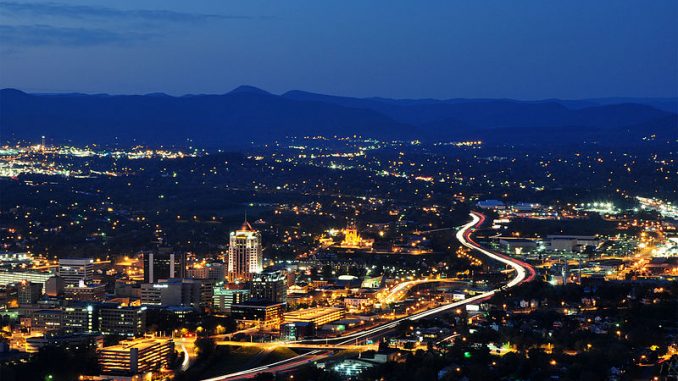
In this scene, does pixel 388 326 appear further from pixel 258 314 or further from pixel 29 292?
pixel 29 292

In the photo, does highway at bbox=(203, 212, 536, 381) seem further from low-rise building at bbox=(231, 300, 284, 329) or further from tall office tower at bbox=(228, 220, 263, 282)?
tall office tower at bbox=(228, 220, 263, 282)

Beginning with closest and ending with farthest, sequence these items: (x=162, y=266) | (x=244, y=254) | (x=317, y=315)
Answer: (x=317, y=315) → (x=162, y=266) → (x=244, y=254)

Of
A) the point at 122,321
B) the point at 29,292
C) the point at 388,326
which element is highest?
the point at 29,292

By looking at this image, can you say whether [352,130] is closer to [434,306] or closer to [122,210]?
[122,210]

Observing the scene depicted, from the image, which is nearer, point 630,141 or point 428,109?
point 630,141

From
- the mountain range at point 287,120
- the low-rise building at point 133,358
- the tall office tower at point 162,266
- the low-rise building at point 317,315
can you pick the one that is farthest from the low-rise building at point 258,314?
the mountain range at point 287,120

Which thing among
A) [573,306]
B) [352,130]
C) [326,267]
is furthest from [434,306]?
[352,130]

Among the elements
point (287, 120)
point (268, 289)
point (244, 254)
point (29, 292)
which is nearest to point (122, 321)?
point (268, 289)
